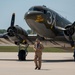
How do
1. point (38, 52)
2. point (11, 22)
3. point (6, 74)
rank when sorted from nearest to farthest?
point (6, 74)
point (38, 52)
point (11, 22)

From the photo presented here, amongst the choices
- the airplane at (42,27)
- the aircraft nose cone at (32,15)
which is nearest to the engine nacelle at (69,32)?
the airplane at (42,27)

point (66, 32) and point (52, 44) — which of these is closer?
point (66, 32)

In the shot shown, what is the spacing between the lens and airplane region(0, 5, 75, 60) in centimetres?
2209

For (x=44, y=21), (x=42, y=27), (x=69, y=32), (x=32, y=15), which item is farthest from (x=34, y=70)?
(x=69, y=32)

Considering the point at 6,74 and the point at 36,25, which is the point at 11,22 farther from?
the point at 6,74

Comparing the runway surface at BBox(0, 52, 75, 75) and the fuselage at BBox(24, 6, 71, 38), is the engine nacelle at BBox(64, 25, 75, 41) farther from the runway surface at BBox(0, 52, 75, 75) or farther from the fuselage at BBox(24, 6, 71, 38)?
the runway surface at BBox(0, 52, 75, 75)

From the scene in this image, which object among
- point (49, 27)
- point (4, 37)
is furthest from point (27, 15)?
point (4, 37)

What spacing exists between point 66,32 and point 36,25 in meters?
2.46

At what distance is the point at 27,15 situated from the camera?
852 inches

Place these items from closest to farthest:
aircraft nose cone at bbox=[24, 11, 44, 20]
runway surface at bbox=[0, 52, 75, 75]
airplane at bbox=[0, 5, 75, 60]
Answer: runway surface at bbox=[0, 52, 75, 75] < aircraft nose cone at bbox=[24, 11, 44, 20] < airplane at bbox=[0, 5, 75, 60]

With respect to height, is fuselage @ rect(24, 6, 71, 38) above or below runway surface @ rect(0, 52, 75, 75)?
above

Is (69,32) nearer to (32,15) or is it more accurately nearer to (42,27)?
(42,27)

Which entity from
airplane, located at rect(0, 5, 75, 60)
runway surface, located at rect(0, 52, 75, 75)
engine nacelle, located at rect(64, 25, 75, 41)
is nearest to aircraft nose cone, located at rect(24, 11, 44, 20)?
airplane, located at rect(0, 5, 75, 60)

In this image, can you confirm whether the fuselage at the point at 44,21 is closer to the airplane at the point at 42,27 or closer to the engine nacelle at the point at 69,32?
the airplane at the point at 42,27
